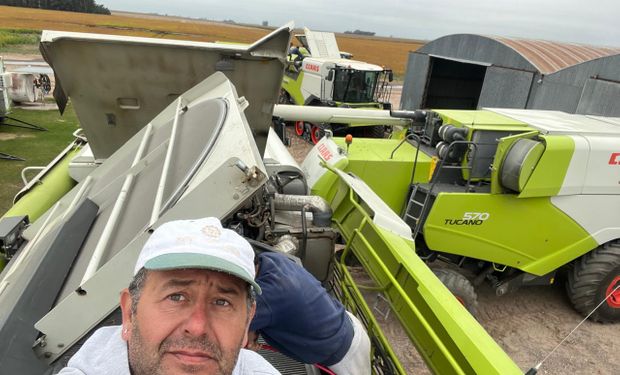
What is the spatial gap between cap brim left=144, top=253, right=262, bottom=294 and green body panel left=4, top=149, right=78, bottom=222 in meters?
3.19

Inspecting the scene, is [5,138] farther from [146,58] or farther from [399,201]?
[399,201]

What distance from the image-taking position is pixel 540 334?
4.57 meters

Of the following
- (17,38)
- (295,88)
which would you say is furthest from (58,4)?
(295,88)

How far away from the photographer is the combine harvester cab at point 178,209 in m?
1.58

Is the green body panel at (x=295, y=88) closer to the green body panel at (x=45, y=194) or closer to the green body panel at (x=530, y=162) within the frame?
the green body panel at (x=45, y=194)

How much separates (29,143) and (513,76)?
38.8 ft

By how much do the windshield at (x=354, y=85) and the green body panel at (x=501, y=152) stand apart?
23.8ft

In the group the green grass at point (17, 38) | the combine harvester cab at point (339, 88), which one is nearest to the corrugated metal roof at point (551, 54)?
the combine harvester cab at point (339, 88)

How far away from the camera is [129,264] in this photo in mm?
1526

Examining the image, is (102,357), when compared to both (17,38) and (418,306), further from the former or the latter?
(17,38)

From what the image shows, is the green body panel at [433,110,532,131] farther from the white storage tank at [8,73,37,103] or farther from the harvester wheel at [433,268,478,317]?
the white storage tank at [8,73,37,103]

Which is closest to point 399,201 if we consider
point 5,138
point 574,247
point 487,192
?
point 487,192

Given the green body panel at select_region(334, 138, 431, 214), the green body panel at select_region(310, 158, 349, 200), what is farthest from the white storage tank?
the green body panel at select_region(334, 138, 431, 214)

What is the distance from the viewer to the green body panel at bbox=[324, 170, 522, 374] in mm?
2092
